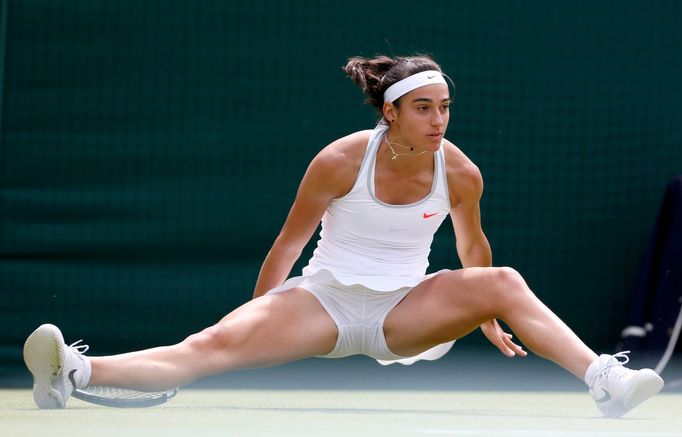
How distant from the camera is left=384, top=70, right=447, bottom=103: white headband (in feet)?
12.9

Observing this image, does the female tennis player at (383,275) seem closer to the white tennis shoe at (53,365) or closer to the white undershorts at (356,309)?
the white undershorts at (356,309)

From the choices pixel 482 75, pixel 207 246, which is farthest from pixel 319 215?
pixel 482 75

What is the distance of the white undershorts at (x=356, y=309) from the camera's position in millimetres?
3883

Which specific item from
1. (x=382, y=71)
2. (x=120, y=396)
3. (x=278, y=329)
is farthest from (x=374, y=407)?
(x=382, y=71)

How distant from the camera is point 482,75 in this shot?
621 centimetres

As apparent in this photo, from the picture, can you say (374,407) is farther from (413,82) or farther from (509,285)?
(413,82)

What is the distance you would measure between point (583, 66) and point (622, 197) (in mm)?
688

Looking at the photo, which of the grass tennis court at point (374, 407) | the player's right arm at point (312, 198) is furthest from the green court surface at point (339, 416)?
the player's right arm at point (312, 198)

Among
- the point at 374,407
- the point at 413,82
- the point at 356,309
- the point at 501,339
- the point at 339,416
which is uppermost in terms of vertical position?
the point at 413,82

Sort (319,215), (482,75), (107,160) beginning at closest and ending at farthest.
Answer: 1. (319,215)
2. (107,160)
3. (482,75)

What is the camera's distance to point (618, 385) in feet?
11.3

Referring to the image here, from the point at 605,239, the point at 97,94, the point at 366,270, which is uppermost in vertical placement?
the point at 97,94

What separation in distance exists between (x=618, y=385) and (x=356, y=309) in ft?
2.81

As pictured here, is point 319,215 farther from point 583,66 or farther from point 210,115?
point 583,66
